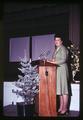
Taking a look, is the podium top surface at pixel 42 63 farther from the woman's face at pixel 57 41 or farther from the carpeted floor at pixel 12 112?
the carpeted floor at pixel 12 112

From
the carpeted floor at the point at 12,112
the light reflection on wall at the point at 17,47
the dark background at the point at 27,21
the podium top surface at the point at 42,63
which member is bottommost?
the carpeted floor at the point at 12,112

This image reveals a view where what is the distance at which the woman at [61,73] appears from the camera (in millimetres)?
5555

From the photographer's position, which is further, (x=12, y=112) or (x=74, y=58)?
(x=12, y=112)

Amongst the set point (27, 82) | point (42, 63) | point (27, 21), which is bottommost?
point (27, 82)

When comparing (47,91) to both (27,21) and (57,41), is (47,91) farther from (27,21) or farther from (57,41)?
(27,21)

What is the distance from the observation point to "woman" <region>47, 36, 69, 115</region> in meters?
5.55

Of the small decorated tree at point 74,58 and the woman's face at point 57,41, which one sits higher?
the woman's face at point 57,41

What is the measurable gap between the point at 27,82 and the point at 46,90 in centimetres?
35

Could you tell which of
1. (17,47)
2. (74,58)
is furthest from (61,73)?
(17,47)

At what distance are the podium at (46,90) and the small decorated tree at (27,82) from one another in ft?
0.27

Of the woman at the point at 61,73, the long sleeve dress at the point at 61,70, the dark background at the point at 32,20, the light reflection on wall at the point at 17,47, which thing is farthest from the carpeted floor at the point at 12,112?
the light reflection on wall at the point at 17,47

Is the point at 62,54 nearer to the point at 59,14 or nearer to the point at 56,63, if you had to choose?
the point at 56,63

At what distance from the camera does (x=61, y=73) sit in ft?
18.3

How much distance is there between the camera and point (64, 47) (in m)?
5.55
